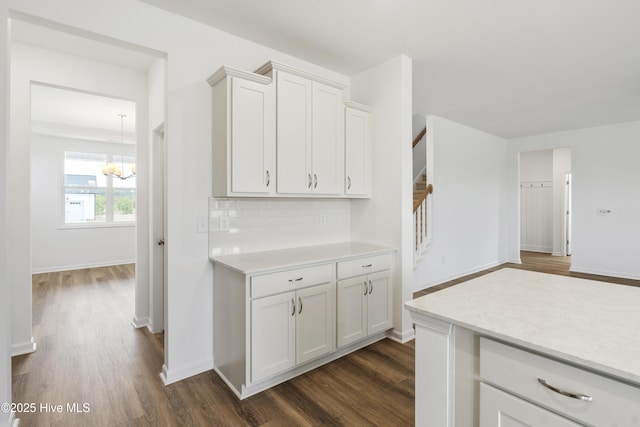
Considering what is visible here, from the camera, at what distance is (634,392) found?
0.82 m

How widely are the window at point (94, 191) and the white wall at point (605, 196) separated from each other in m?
8.99

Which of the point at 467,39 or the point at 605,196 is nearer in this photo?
the point at 467,39

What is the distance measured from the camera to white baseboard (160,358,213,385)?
235 centimetres

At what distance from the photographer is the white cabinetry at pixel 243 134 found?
2.33m

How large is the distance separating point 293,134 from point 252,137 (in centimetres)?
38

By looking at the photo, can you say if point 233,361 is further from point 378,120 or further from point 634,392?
point 378,120

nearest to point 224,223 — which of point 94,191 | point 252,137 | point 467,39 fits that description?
point 252,137

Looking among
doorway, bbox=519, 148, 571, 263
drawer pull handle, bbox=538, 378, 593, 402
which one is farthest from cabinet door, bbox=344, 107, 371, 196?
doorway, bbox=519, 148, 571, 263

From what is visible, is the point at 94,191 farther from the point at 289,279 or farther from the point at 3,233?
the point at 289,279

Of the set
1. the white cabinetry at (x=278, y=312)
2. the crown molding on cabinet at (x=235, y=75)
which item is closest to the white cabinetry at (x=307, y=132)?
the crown molding on cabinet at (x=235, y=75)

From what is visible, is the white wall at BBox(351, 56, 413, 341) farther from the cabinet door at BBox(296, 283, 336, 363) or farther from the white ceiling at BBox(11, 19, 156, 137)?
the white ceiling at BBox(11, 19, 156, 137)

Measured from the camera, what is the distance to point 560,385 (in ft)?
3.10

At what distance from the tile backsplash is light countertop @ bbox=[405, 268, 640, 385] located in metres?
1.76

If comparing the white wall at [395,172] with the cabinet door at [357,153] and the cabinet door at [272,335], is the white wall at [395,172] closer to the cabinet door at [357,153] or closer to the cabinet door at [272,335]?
the cabinet door at [357,153]
